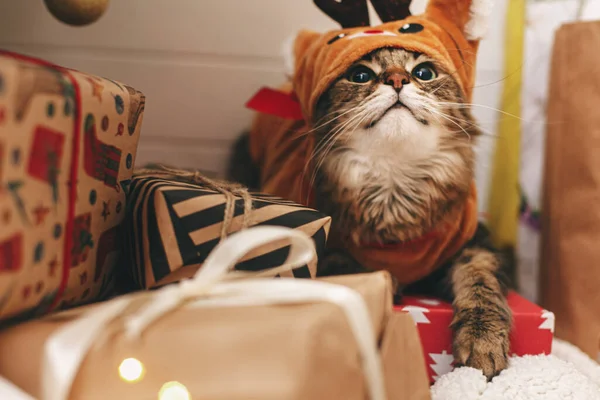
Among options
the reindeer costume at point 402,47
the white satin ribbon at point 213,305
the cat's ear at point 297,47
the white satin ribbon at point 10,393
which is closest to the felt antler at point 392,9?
the reindeer costume at point 402,47

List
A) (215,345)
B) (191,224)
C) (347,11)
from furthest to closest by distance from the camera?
(347,11) → (191,224) → (215,345)

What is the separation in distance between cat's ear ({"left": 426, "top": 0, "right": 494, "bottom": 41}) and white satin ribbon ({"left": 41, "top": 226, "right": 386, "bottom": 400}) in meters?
0.61

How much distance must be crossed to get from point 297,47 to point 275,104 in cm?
A: 13

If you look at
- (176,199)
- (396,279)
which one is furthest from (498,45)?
(176,199)

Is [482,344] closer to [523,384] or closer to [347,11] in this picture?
[523,384]

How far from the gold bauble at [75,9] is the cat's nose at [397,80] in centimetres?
47

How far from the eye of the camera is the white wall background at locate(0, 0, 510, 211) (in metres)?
1.23

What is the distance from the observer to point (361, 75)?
2.91 ft

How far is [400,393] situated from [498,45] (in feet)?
3.46

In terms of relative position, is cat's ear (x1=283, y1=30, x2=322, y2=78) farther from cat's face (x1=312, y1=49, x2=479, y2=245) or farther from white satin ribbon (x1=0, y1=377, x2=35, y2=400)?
white satin ribbon (x1=0, y1=377, x2=35, y2=400)

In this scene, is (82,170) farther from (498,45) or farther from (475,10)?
(498,45)

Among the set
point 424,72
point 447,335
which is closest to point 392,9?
point 424,72

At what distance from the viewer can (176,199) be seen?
1.91 ft

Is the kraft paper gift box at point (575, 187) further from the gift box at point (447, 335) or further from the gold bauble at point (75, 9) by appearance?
the gold bauble at point (75, 9)
